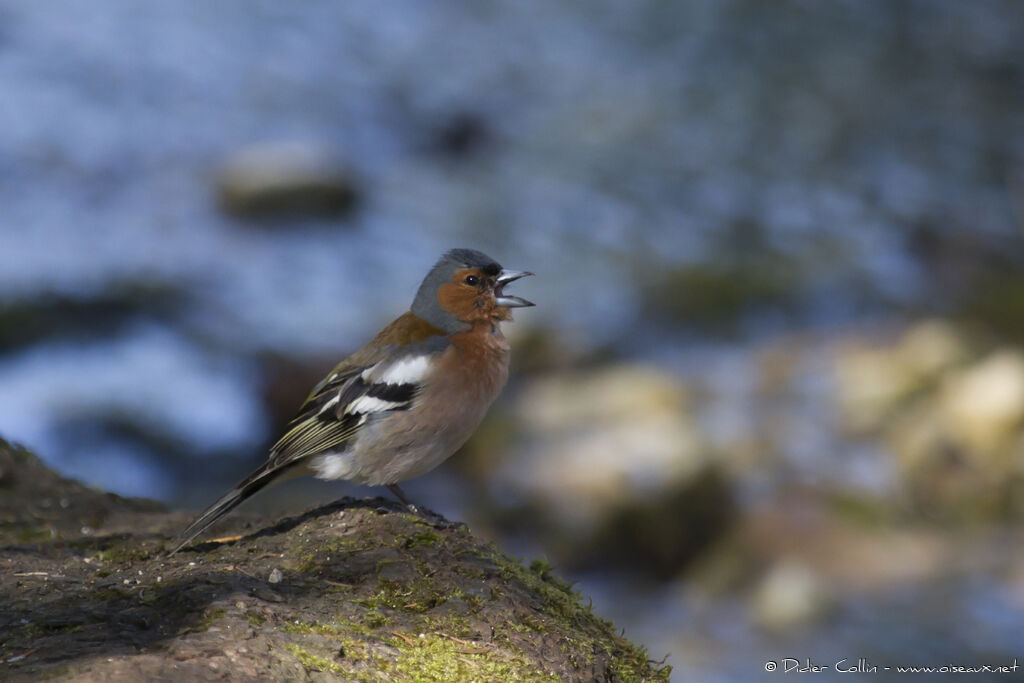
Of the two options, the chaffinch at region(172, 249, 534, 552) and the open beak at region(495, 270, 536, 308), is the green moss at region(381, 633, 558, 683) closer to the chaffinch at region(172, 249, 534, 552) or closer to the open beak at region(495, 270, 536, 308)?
the chaffinch at region(172, 249, 534, 552)

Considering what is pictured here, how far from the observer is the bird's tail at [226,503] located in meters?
4.07

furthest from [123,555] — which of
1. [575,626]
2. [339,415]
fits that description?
[575,626]

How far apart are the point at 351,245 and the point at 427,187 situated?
175cm

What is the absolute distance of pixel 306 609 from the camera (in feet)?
10.8

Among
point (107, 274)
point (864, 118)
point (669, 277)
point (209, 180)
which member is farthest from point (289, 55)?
point (864, 118)

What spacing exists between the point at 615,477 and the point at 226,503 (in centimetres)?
536

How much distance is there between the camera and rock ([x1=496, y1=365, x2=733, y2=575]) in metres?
8.76

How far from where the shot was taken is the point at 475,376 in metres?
4.56

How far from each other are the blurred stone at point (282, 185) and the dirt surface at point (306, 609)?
30.3 feet

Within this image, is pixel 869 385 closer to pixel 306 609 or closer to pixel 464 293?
pixel 464 293

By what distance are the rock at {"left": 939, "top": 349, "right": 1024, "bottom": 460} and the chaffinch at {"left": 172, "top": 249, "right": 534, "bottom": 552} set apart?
6.61 m

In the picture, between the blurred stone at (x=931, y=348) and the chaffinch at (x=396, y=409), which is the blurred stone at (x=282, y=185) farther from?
the chaffinch at (x=396, y=409)

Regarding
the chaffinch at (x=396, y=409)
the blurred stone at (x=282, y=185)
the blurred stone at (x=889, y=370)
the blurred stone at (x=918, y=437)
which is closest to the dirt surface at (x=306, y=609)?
the chaffinch at (x=396, y=409)

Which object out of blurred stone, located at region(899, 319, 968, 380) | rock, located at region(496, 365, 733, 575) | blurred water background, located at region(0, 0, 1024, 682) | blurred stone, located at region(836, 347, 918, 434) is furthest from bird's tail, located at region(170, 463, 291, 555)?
blurred stone, located at region(899, 319, 968, 380)
